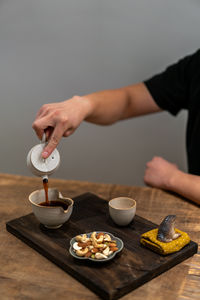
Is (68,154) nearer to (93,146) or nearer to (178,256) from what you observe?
(93,146)

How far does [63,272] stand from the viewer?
1124 millimetres

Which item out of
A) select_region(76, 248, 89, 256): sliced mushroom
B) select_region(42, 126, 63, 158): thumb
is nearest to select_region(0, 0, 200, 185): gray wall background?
select_region(42, 126, 63, 158): thumb

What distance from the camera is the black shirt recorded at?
205 cm

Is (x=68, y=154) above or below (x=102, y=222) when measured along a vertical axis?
below

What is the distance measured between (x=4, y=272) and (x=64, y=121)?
2.11ft

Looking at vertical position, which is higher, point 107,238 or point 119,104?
point 119,104

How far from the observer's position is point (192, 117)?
209 centimetres

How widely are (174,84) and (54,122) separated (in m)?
0.87

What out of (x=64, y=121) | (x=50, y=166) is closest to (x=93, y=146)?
(x=64, y=121)

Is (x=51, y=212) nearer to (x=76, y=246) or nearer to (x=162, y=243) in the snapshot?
(x=76, y=246)

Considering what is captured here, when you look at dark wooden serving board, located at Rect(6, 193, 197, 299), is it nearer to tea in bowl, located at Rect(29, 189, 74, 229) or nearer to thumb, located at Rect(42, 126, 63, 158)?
tea in bowl, located at Rect(29, 189, 74, 229)

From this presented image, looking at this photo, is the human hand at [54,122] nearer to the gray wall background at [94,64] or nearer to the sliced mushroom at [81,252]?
the sliced mushroom at [81,252]

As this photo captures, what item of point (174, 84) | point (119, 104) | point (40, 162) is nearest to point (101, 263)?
point (40, 162)

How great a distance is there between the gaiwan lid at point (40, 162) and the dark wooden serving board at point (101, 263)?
19 centimetres
